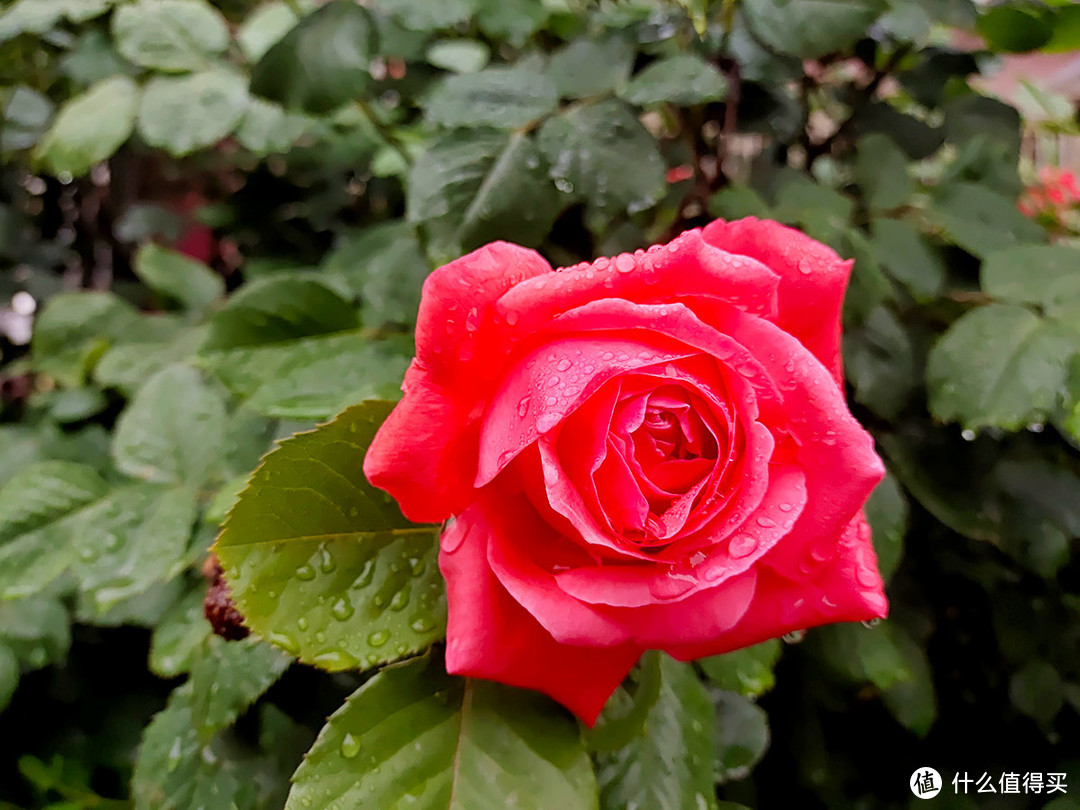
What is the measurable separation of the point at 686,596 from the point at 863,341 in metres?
0.38

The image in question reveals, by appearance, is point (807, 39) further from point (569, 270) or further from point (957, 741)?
point (957, 741)

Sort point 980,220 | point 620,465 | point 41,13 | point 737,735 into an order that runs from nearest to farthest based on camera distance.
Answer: point 620,465
point 737,735
point 980,220
point 41,13

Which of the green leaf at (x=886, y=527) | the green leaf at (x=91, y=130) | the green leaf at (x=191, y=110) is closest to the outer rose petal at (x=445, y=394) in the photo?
the green leaf at (x=886, y=527)

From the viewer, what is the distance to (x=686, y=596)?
246mm

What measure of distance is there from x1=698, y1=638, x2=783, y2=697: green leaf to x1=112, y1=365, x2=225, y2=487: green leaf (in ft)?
1.34

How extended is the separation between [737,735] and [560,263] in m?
0.41

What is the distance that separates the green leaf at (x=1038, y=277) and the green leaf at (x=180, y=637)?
625 mm

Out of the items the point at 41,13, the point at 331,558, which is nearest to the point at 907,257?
the point at 331,558

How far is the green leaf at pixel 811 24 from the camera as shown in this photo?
0.48 metres

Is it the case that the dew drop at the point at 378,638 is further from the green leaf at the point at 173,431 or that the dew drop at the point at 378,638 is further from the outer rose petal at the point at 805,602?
the green leaf at the point at 173,431

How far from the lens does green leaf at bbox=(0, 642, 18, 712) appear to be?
559mm

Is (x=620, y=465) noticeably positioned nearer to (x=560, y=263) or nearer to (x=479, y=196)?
(x=479, y=196)

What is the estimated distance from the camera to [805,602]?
0.28 meters

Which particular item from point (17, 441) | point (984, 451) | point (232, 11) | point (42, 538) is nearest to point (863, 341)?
point (984, 451)
